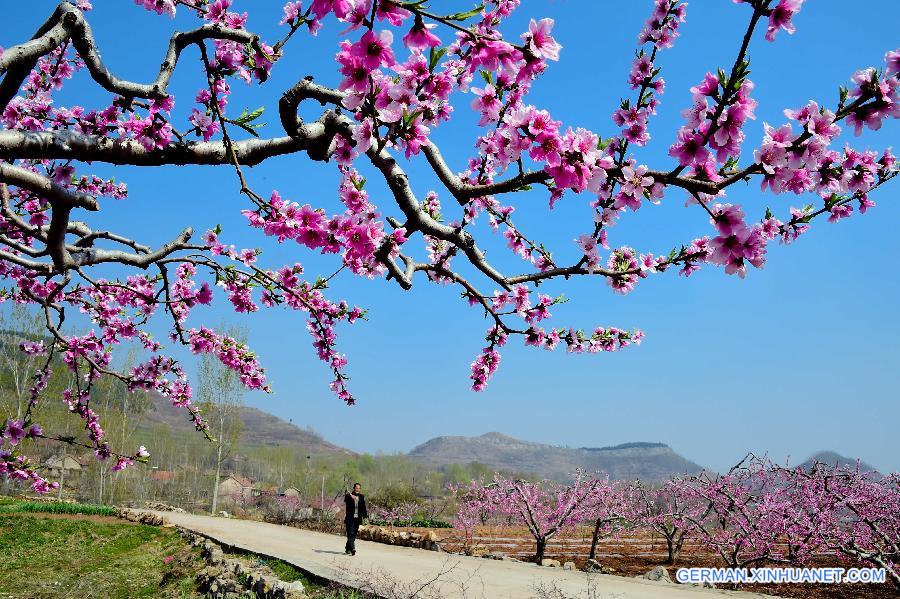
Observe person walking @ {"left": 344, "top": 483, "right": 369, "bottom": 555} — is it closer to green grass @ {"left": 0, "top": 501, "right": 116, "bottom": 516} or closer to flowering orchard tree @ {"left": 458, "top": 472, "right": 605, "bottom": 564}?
flowering orchard tree @ {"left": 458, "top": 472, "right": 605, "bottom": 564}

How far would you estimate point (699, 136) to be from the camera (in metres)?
2.37

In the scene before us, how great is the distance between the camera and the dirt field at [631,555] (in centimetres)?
1023

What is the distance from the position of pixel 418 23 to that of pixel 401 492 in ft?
96.3

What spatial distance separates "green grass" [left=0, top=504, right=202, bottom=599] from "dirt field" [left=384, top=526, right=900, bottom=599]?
7.28 meters

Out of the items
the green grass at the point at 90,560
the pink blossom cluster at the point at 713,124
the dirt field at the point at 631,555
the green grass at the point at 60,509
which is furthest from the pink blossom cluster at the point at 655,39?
the green grass at the point at 60,509

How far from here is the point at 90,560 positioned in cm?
1123

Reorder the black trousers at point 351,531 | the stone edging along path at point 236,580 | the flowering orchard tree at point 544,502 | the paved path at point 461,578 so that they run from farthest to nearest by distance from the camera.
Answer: the flowering orchard tree at point 544,502 → the black trousers at point 351,531 → the paved path at point 461,578 → the stone edging along path at point 236,580

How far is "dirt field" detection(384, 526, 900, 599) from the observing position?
10234 mm

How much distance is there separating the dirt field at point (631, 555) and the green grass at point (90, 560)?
7284 mm

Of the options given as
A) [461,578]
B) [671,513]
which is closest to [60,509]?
[461,578]

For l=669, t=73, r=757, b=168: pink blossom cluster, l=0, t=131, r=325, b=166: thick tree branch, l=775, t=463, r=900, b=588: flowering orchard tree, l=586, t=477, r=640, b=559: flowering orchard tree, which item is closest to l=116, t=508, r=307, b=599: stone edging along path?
l=0, t=131, r=325, b=166: thick tree branch

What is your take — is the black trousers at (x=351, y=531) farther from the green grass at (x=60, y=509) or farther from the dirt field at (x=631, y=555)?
the green grass at (x=60, y=509)

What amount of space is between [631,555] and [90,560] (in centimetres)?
1419

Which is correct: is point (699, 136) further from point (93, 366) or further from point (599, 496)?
point (599, 496)
